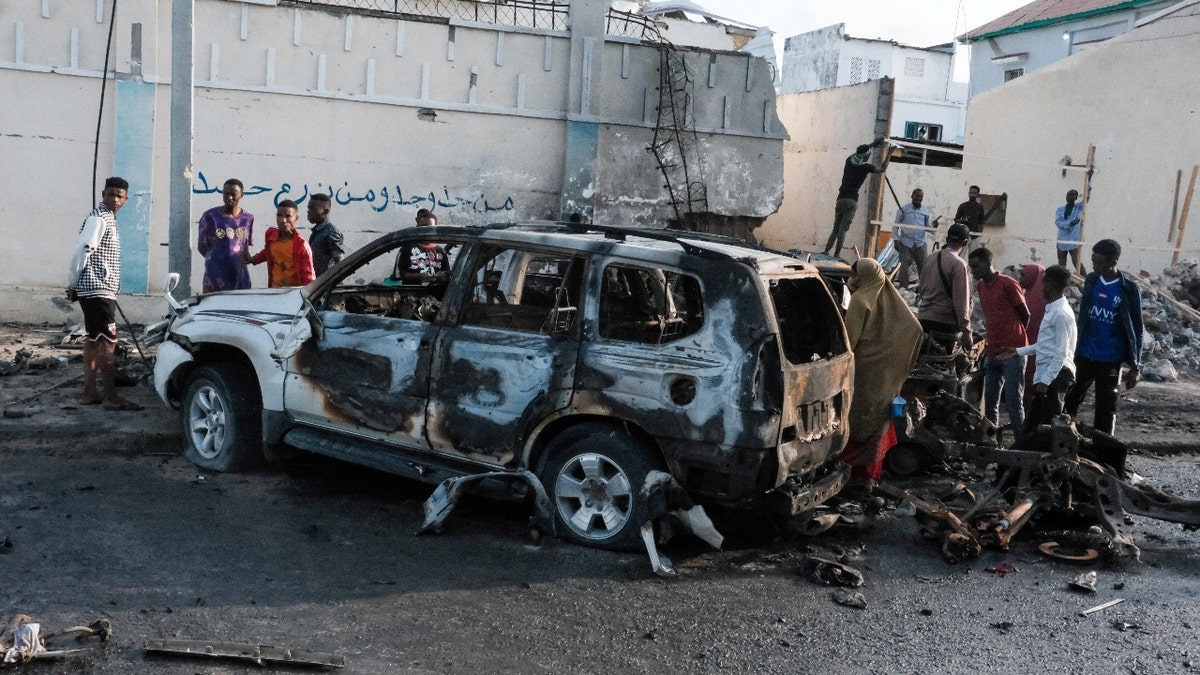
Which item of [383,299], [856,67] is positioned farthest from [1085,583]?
[856,67]

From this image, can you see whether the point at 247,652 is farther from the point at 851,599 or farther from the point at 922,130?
the point at 922,130

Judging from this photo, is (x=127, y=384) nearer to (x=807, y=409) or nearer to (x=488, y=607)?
(x=488, y=607)

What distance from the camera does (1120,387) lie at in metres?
8.33

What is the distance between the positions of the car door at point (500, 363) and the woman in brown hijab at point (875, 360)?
→ 6.55 feet

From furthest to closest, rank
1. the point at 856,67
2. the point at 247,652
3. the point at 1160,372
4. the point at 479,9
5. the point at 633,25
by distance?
the point at 856,67, the point at 479,9, the point at 633,25, the point at 1160,372, the point at 247,652

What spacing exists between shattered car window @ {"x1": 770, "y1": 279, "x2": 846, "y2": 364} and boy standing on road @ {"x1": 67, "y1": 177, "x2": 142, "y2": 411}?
4930 millimetres

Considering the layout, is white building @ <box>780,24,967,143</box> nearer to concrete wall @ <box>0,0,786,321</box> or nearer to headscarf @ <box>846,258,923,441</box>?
concrete wall @ <box>0,0,786,321</box>

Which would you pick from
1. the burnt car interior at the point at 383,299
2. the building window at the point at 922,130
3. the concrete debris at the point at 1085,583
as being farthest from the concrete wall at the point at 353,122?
the building window at the point at 922,130

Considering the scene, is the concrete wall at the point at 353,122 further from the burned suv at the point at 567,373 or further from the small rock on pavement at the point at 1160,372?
the burned suv at the point at 567,373

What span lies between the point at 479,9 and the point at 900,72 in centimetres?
2790

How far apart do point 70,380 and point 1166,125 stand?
1582 centimetres

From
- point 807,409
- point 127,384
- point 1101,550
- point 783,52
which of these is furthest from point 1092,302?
point 783,52

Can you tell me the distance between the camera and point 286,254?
27.8ft

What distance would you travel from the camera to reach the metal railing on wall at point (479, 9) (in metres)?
13.0
